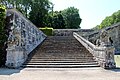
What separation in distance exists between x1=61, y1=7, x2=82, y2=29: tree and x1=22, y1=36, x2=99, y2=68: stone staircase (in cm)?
2820

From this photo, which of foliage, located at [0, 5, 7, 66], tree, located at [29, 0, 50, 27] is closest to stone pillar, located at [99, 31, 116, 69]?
foliage, located at [0, 5, 7, 66]

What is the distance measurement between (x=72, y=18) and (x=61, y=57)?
34.6 m

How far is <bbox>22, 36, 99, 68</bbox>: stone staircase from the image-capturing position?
16.4 m

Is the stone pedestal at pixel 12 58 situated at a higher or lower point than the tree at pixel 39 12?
lower

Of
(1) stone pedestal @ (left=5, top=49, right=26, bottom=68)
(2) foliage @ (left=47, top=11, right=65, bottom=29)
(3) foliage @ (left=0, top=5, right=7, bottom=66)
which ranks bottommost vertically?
(1) stone pedestal @ (left=5, top=49, right=26, bottom=68)

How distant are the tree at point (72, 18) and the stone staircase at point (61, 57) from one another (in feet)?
92.5

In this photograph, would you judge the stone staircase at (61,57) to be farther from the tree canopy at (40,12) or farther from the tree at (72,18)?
the tree at (72,18)

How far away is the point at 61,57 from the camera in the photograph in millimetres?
18469

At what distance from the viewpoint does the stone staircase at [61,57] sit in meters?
16.4

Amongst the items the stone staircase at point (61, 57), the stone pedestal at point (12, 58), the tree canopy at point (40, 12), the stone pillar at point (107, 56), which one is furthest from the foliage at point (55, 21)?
the stone pedestal at point (12, 58)

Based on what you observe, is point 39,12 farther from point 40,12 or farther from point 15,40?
point 15,40

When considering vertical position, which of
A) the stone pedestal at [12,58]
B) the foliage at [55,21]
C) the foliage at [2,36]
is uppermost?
the foliage at [55,21]

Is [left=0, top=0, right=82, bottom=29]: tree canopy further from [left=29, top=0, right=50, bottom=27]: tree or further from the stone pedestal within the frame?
the stone pedestal

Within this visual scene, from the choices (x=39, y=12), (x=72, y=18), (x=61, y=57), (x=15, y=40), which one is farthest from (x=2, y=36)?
(x=72, y=18)
